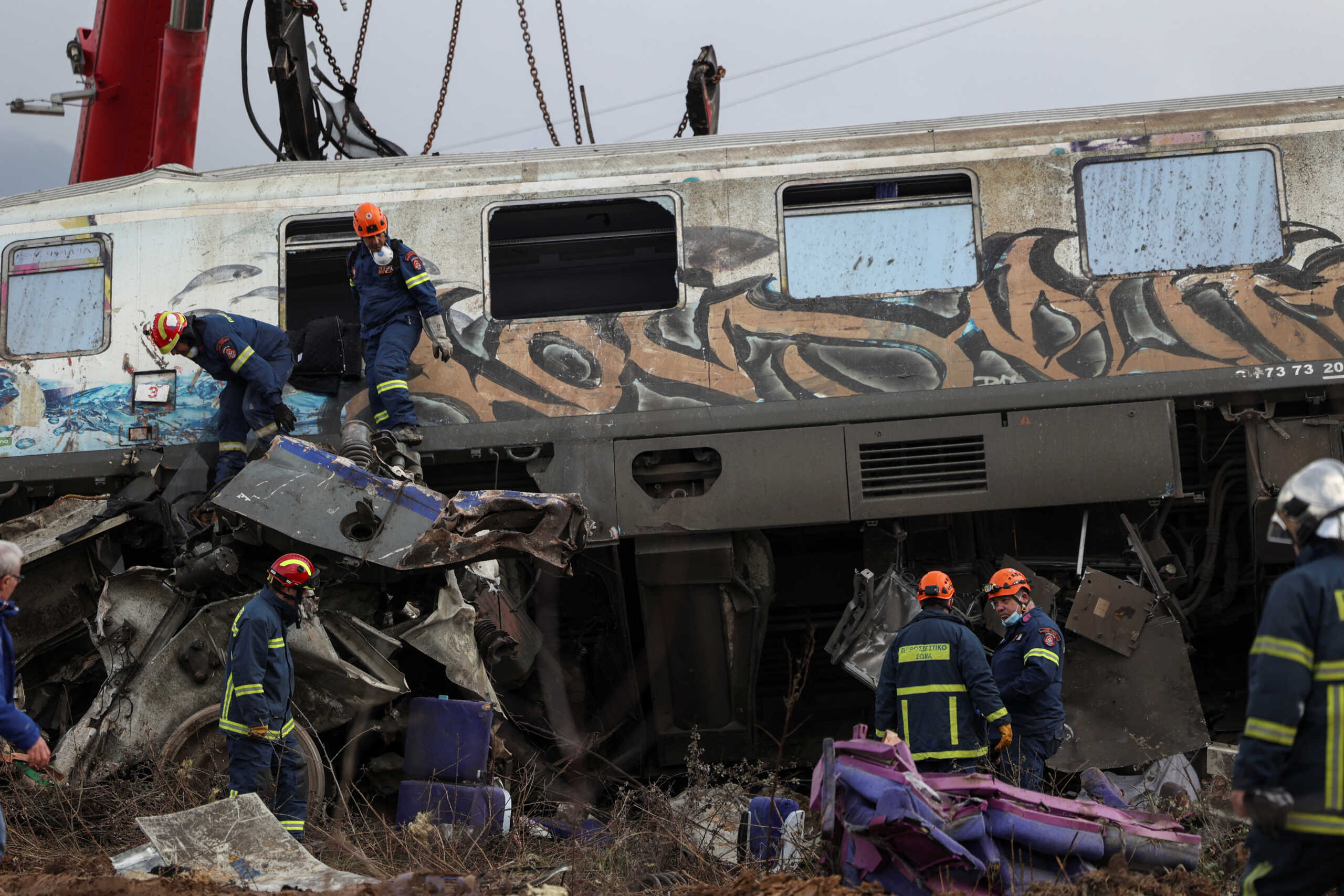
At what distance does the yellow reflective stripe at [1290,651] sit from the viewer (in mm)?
3098

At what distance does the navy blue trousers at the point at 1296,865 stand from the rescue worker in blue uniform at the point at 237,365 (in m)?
5.40

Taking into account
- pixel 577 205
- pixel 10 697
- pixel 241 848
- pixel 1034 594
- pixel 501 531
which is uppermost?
pixel 577 205

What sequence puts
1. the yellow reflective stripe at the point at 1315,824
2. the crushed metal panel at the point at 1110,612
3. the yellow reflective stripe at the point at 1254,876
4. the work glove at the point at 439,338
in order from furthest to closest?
the work glove at the point at 439,338
the crushed metal panel at the point at 1110,612
the yellow reflective stripe at the point at 1254,876
the yellow reflective stripe at the point at 1315,824

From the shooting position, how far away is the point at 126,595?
6.62 meters

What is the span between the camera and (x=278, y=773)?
5.60 meters

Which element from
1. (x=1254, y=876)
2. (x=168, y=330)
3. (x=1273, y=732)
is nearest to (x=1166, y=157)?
(x=1273, y=732)

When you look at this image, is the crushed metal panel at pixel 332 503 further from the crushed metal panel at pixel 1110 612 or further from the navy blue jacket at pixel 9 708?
the crushed metal panel at pixel 1110 612

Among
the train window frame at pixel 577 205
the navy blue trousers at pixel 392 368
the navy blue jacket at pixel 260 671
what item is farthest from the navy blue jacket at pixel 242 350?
the navy blue jacket at pixel 260 671

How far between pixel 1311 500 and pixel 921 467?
3587 millimetres

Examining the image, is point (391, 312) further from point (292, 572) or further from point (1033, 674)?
point (1033, 674)

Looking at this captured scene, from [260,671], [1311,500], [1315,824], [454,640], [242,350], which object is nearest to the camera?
[1315,824]

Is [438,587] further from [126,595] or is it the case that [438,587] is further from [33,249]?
[33,249]

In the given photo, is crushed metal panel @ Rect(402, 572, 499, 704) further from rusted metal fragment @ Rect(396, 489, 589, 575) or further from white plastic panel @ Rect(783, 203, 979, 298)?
white plastic panel @ Rect(783, 203, 979, 298)

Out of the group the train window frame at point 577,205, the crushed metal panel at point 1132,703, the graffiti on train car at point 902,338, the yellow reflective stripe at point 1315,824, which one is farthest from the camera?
the train window frame at point 577,205
